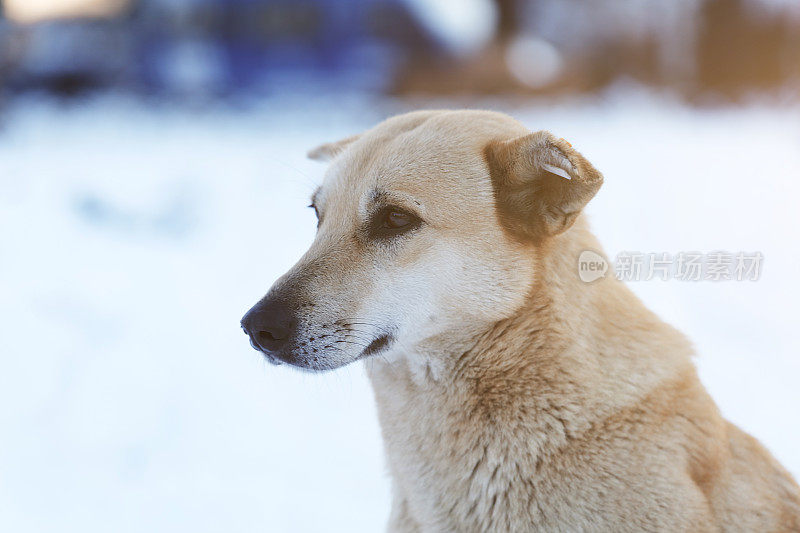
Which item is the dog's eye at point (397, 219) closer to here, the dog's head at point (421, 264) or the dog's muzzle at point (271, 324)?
the dog's head at point (421, 264)

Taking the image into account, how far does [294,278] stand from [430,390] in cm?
51

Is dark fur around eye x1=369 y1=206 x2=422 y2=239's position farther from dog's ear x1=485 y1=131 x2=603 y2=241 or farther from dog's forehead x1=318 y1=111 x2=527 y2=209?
dog's ear x1=485 y1=131 x2=603 y2=241

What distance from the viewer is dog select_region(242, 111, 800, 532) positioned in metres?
1.92

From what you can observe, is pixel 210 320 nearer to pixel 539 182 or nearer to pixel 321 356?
pixel 321 356

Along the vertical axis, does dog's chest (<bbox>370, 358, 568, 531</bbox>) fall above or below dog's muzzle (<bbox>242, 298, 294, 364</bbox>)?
below

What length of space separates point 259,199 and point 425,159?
4.82 metres

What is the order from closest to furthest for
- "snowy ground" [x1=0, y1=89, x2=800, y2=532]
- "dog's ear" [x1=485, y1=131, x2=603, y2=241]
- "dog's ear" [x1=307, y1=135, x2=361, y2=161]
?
"dog's ear" [x1=485, y1=131, x2=603, y2=241] → "dog's ear" [x1=307, y1=135, x2=361, y2=161] → "snowy ground" [x1=0, y1=89, x2=800, y2=532]

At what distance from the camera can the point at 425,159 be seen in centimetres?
210

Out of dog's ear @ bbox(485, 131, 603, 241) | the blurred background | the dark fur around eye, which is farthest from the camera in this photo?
the blurred background

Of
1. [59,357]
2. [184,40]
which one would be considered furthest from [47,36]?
[59,357]

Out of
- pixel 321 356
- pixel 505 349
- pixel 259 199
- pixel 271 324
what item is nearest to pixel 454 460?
pixel 505 349

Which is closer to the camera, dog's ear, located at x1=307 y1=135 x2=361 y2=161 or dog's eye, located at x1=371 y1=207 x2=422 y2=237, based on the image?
dog's eye, located at x1=371 y1=207 x2=422 y2=237

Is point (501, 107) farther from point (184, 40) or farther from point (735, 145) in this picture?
point (184, 40)

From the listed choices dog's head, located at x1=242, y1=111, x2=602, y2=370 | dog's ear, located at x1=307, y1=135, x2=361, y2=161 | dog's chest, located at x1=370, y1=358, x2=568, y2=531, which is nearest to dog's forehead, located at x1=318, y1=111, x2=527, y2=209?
dog's head, located at x1=242, y1=111, x2=602, y2=370
